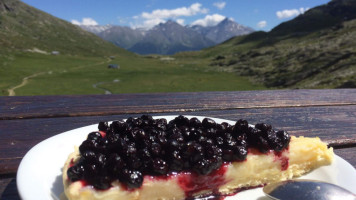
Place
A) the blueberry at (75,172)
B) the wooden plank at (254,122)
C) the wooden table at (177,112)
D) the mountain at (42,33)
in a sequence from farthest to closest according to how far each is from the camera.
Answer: the mountain at (42,33)
the wooden table at (177,112)
the wooden plank at (254,122)
the blueberry at (75,172)

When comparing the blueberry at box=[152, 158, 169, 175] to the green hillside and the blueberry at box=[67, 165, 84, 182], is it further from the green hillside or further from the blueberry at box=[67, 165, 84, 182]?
the green hillside

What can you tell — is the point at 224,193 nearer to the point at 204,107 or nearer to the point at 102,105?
the point at 204,107

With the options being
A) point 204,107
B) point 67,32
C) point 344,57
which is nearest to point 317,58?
point 344,57

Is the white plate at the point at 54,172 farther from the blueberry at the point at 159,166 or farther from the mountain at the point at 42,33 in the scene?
the mountain at the point at 42,33

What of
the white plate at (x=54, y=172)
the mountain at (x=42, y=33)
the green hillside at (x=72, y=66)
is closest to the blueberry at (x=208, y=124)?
the white plate at (x=54, y=172)

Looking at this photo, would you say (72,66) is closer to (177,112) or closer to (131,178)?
(177,112)

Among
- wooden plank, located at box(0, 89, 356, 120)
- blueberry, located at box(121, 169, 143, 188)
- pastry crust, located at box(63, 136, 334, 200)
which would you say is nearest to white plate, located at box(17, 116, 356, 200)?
pastry crust, located at box(63, 136, 334, 200)

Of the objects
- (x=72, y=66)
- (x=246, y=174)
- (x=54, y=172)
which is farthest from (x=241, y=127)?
(x=72, y=66)
